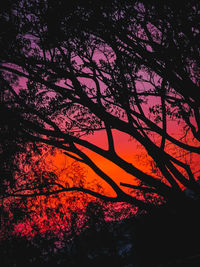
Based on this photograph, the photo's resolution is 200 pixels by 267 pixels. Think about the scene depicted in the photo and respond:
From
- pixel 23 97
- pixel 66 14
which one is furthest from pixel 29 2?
pixel 23 97

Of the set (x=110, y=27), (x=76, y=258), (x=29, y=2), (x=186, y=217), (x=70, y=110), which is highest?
(x=29, y=2)

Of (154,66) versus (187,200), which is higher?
(154,66)

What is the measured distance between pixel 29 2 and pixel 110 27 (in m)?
2.92

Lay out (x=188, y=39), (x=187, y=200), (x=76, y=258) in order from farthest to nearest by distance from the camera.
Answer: (x=76, y=258)
(x=187, y=200)
(x=188, y=39)

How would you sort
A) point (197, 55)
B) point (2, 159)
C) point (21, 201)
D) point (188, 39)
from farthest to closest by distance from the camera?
point (21, 201), point (2, 159), point (197, 55), point (188, 39)

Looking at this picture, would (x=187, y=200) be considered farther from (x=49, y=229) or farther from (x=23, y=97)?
(x=49, y=229)

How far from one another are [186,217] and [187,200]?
19.9 inches

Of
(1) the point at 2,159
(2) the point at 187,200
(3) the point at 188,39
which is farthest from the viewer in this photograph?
(1) the point at 2,159

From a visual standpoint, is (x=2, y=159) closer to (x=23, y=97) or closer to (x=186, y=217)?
(x=23, y=97)

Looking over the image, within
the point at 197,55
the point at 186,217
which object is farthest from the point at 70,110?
the point at 186,217

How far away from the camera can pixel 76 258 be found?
20172mm

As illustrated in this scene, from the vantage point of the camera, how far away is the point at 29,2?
265 inches

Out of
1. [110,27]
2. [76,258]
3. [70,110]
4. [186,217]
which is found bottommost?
[186,217]

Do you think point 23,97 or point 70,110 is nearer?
point 23,97
